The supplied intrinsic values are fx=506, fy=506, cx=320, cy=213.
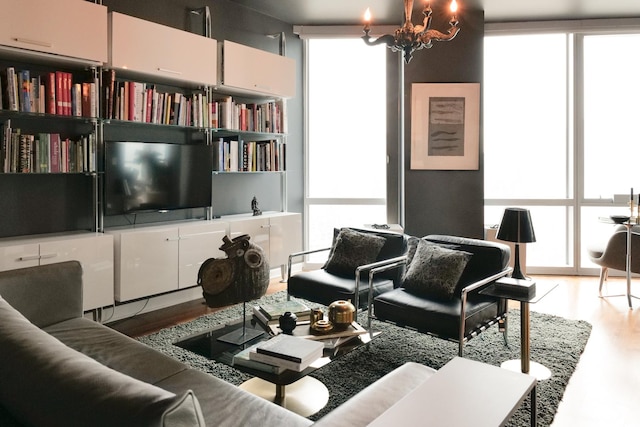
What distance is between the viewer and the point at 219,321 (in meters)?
4.09

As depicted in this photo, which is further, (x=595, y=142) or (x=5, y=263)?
(x=595, y=142)

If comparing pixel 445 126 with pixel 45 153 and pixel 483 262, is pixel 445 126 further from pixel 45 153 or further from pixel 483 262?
pixel 45 153

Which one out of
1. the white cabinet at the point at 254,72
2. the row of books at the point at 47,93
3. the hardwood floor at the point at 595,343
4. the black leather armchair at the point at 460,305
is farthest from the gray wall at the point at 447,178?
the row of books at the point at 47,93

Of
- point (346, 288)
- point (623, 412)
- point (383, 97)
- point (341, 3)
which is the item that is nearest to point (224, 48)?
point (341, 3)

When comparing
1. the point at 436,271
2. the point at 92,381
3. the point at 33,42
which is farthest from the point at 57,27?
the point at 92,381

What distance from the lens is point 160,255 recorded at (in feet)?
13.5

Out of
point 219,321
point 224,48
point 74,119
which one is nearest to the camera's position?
point 74,119

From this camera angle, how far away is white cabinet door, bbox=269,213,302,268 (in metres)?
5.24

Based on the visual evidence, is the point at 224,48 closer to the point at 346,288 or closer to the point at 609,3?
the point at 346,288

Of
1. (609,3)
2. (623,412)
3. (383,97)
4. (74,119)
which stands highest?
(609,3)

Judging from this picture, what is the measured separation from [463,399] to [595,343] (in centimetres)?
262

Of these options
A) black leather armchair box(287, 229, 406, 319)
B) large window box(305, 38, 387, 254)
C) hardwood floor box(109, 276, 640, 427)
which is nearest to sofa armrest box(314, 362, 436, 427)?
hardwood floor box(109, 276, 640, 427)

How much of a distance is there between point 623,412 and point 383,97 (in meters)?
4.34

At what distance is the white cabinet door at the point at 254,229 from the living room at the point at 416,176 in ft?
1.53
